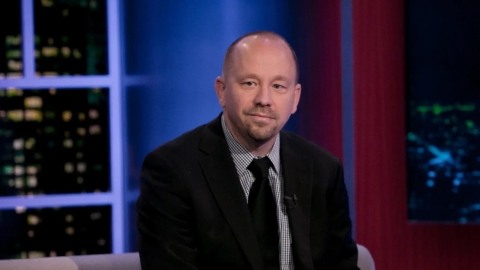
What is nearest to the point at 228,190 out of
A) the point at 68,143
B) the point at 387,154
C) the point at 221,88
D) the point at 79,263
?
the point at 221,88

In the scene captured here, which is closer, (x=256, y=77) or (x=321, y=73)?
(x=256, y=77)

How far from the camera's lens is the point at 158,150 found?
5.38ft

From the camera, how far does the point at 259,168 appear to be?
167 centimetres

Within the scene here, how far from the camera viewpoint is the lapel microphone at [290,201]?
1.67 metres

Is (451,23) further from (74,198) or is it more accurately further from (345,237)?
(74,198)

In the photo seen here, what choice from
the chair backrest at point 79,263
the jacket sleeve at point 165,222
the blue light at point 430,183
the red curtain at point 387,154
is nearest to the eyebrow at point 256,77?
the jacket sleeve at point 165,222

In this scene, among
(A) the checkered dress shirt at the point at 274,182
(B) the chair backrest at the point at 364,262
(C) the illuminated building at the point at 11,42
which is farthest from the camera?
(C) the illuminated building at the point at 11,42

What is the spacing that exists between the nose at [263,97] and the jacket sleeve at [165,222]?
0.91 ft

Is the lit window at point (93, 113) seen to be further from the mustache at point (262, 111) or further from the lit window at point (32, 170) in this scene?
the mustache at point (262, 111)

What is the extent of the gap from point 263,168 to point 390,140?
98cm

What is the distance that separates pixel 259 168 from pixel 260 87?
23 cm

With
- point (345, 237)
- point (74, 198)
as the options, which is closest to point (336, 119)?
point (345, 237)

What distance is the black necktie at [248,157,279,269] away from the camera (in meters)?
1.63

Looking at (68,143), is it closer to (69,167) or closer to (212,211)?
(69,167)
